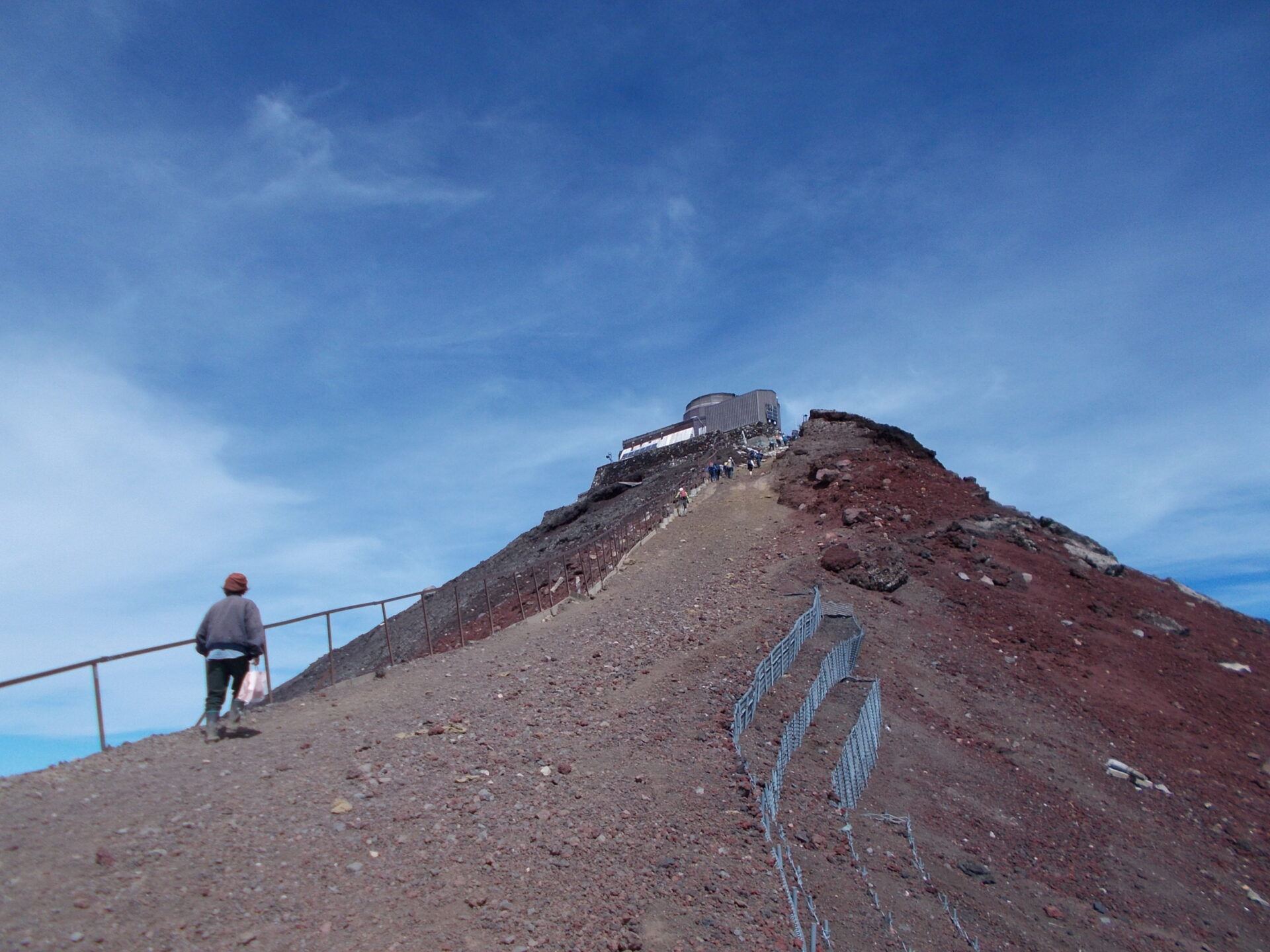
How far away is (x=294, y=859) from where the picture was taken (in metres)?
6.62

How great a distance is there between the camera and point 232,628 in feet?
29.8

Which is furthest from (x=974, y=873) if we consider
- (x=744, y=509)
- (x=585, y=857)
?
(x=744, y=509)

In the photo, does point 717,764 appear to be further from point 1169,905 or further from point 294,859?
point 1169,905

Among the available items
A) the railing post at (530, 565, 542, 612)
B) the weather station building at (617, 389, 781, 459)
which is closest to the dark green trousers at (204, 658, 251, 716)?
the railing post at (530, 565, 542, 612)

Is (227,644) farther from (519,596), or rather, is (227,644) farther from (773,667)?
(519,596)

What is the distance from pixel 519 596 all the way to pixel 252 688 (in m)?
14.3

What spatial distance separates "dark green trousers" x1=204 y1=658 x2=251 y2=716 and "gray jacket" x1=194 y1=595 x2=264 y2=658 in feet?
0.44

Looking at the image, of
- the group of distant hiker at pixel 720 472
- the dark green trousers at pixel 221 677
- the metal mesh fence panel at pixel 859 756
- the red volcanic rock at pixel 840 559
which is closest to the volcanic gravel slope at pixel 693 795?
the red volcanic rock at pixel 840 559

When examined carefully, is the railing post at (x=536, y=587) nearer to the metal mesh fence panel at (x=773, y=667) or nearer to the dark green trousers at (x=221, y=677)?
the metal mesh fence panel at (x=773, y=667)

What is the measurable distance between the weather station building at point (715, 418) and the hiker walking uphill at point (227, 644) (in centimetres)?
3110

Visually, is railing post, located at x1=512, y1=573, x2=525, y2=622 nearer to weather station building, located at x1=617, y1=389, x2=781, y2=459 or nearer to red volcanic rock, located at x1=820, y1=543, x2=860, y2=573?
red volcanic rock, located at x1=820, y1=543, x2=860, y2=573

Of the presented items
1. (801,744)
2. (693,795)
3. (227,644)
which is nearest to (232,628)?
(227,644)

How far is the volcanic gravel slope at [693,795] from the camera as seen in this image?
631cm

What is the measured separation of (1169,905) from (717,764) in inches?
251
